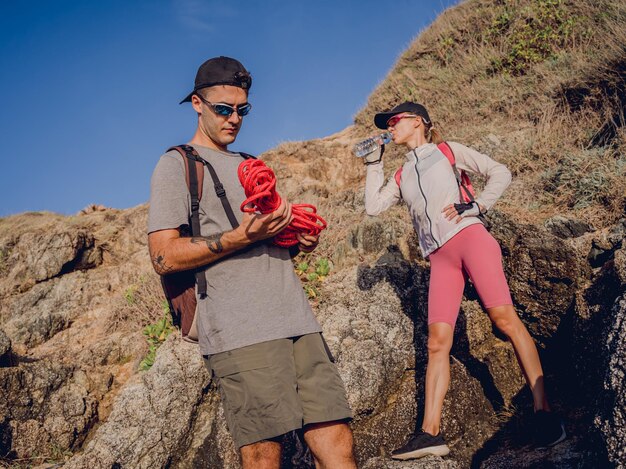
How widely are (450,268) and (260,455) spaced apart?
79.7 inches

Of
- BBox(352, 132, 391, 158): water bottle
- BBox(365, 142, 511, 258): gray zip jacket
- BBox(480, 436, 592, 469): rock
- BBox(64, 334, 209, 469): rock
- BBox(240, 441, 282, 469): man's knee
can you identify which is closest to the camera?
BBox(240, 441, 282, 469): man's knee

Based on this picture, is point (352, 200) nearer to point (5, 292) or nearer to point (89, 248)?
point (89, 248)

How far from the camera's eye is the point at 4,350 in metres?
5.37

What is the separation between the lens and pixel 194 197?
2.16 m

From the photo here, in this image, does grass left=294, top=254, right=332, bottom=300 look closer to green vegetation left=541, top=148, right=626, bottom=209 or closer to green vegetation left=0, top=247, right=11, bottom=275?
green vegetation left=541, top=148, right=626, bottom=209

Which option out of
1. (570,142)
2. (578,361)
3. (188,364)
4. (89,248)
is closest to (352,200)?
(570,142)

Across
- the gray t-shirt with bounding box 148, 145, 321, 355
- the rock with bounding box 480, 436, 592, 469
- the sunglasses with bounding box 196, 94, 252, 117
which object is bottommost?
the rock with bounding box 480, 436, 592, 469

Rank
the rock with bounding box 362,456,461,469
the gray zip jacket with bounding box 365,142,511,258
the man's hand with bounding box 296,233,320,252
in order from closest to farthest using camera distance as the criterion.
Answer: the man's hand with bounding box 296,233,320,252, the rock with bounding box 362,456,461,469, the gray zip jacket with bounding box 365,142,511,258

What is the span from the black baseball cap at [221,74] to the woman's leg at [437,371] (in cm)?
210

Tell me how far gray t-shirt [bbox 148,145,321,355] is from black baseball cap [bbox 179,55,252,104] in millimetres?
450

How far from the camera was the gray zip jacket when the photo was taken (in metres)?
3.51

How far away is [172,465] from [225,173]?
304 cm

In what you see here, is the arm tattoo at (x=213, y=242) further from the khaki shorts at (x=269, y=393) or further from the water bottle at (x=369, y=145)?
the water bottle at (x=369, y=145)

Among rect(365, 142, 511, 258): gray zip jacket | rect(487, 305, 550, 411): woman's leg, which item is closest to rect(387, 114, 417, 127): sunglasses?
rect(365, 142, 511, 258): gray zip jacket
